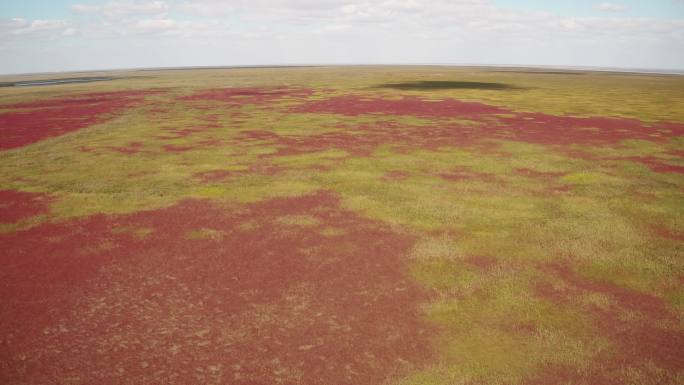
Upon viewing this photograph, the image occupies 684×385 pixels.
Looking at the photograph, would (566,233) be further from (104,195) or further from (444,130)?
(444,130)

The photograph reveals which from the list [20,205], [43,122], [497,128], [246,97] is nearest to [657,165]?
[497,128]

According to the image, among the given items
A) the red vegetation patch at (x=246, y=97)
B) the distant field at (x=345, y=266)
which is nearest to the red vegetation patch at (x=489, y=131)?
the distant field at (x=345, y=266)

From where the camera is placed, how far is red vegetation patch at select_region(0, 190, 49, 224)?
14477mm

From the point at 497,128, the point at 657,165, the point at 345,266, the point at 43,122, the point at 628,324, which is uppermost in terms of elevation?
the point at 43,122

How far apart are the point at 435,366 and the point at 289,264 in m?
5.01

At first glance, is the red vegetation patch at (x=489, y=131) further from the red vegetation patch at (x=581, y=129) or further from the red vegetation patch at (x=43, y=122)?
the red vegetation patch at (x=43, y=122)

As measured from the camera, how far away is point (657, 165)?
66.7 feet

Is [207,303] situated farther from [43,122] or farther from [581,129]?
[43,122]

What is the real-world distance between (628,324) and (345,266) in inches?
246

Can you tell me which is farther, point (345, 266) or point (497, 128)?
point (497, 128)

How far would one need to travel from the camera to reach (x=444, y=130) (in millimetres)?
30656

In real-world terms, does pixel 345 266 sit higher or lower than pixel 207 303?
higher

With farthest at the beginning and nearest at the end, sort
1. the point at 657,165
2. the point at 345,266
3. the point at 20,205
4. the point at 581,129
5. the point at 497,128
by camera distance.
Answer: the point at 497,128 → the point at 581,129 → the point at 657,165 → the point at 20,205 → the point at 345,266

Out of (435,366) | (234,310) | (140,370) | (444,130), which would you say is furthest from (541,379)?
(444,130)
